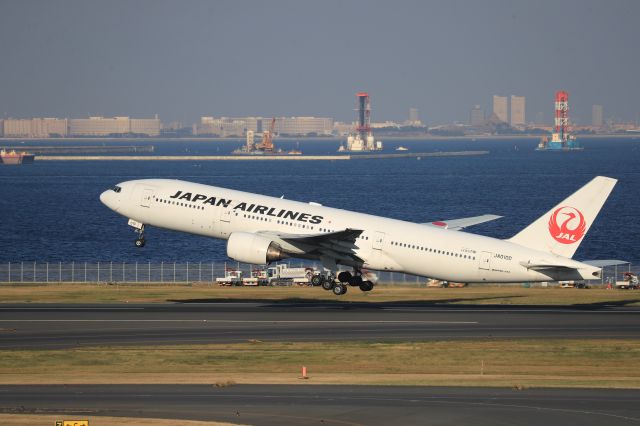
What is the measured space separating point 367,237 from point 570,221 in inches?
501

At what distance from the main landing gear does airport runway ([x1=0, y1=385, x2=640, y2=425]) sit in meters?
26.7

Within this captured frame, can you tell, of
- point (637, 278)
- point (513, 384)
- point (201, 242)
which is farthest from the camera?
point (201, 242)

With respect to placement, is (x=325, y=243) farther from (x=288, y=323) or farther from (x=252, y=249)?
(x=288, y=323)

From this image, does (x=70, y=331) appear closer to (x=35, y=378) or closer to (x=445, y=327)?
(x=35, y=378)

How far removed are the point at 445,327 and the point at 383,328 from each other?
353 cm

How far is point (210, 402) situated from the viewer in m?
38.3

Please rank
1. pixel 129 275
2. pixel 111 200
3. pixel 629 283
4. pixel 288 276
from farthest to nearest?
pixel 129 275, pixel 288 276, pixel 629 283, pixel 111 200

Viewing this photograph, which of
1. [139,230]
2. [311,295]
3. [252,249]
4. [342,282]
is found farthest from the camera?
[311,295]

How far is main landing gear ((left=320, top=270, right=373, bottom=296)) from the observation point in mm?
68438

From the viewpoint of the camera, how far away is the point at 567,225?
63281 mm

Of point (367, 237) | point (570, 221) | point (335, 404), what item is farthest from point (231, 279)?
point (335, 404)

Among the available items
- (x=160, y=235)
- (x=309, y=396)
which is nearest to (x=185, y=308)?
(x=309, y=396)

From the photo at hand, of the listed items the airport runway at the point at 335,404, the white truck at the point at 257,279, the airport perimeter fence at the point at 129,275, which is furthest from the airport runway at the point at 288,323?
the airport perimeter fence at the point at 129,275

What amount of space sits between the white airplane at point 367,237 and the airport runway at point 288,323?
273 cm
